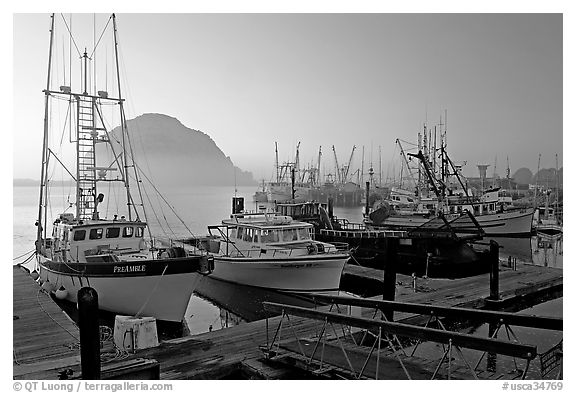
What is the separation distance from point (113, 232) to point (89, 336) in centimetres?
793

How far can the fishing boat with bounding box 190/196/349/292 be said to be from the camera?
13.9 metres

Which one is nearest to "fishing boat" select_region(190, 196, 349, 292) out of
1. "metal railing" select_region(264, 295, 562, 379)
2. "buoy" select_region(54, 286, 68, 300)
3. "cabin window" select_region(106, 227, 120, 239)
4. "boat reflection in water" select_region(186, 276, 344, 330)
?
"boat reflection in water" select_region(186, 276, 344, 330)

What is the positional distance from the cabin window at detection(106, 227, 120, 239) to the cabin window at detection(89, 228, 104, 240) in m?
0.14

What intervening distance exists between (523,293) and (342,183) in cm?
8089

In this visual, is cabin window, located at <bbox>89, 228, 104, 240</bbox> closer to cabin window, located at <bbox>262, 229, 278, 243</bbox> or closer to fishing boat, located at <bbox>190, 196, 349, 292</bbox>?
fishing boat, located at <bbox>190, 196, 349, 292</bbox>

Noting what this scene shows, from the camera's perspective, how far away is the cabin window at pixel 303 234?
1513cm

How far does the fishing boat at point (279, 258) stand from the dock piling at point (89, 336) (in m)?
8.76

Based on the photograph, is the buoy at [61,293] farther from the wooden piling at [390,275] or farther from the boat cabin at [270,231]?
the wooden piling at [390,275]

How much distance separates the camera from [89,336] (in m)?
5.19

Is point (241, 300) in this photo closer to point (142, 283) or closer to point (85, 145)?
point (142, 283)

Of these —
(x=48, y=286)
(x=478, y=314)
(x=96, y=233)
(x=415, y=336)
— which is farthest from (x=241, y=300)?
(x=415, y=336)

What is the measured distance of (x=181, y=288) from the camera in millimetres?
11266

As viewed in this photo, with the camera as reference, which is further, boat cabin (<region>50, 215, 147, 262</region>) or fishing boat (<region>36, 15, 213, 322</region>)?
boat cabin (<region>50, 215, 147, 262</region>)
